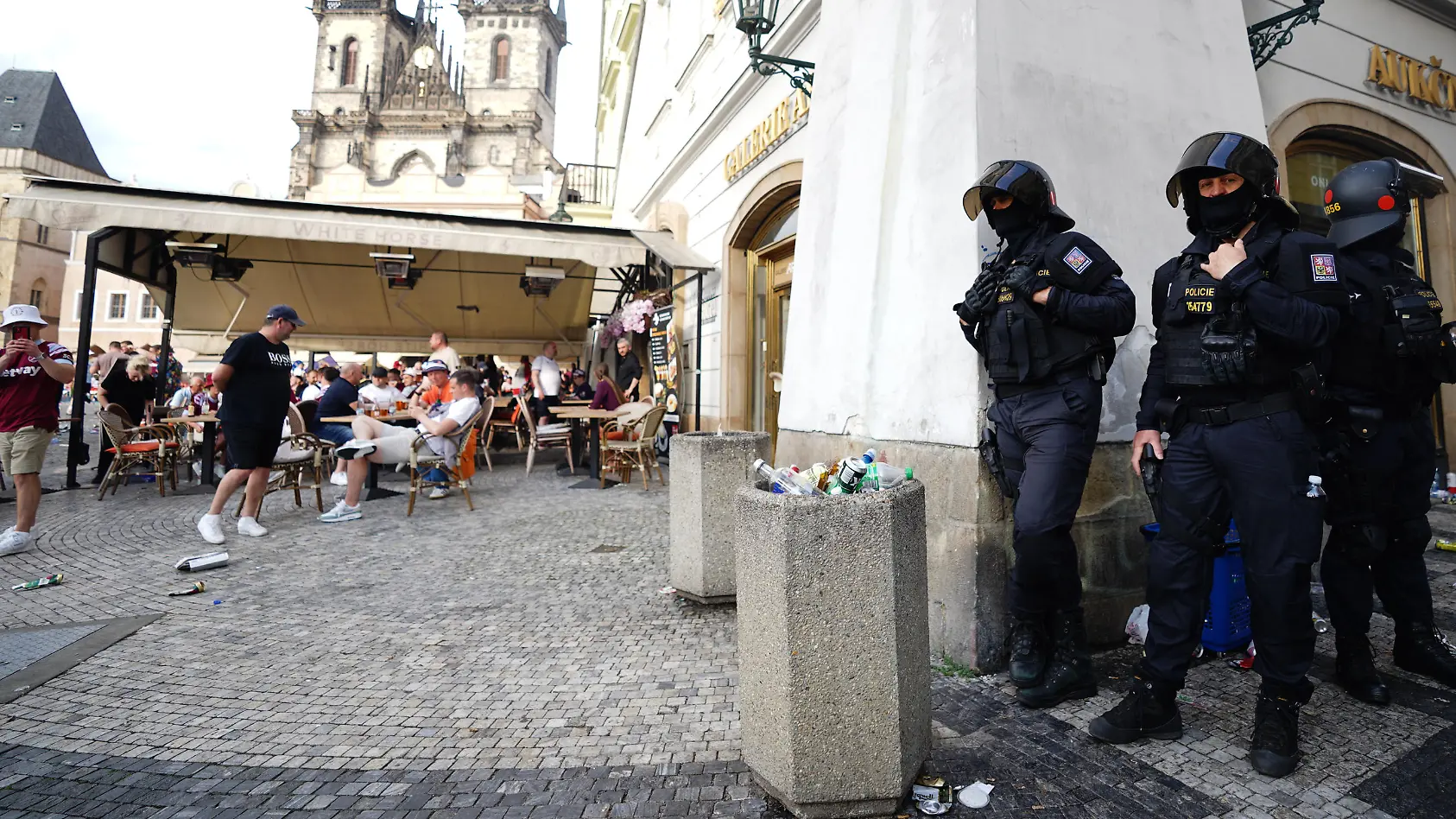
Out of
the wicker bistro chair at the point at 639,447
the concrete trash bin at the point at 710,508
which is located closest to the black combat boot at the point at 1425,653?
the concrete trash bin at the point at 710,508

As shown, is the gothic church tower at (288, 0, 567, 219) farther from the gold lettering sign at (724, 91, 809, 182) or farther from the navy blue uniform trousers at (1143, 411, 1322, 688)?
the navy blue uniform trousers at (1143, 411, 1322, 688)

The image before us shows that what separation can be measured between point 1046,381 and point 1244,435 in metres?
0.64

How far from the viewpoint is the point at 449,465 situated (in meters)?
6.53

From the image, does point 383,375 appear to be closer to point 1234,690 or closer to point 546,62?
point 1234,690

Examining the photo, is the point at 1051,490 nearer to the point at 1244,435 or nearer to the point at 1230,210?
the point at 1244,435

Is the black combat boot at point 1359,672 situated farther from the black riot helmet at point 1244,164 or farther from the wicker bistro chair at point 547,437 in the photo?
the wicker bistro chair at point 547,437

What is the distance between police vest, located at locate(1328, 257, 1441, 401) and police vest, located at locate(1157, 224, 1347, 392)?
22.1 inches

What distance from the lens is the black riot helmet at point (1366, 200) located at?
2.63 metres

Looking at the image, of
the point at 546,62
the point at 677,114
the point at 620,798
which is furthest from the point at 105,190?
the point at 546,62

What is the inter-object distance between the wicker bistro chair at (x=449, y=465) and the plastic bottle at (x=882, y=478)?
17.2 ft

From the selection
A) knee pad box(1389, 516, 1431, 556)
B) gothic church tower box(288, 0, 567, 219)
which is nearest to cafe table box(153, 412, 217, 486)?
knee pad box(1389, 516, 1431, 556)

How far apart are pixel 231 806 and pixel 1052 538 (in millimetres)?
2795

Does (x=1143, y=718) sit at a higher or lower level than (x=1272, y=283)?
lower

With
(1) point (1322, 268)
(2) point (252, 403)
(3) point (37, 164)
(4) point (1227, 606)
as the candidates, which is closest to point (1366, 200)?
(1) point (1322, 268)
